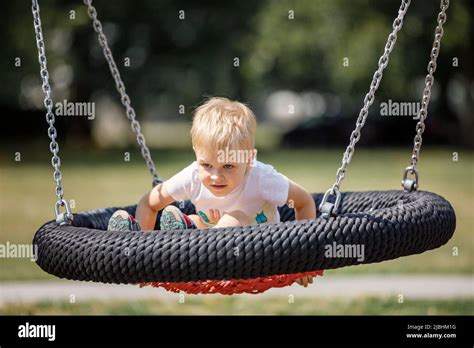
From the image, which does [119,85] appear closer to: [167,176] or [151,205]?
[151,205]

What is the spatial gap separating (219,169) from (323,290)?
12.0 ft

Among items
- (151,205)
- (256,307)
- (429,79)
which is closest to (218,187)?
(151,205)

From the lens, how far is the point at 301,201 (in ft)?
11.9

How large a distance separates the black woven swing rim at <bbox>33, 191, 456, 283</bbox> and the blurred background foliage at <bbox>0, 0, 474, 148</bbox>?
1455cm

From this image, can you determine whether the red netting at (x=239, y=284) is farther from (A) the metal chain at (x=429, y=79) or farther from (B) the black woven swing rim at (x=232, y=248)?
(A) the metal chain at (x=429, y=79)

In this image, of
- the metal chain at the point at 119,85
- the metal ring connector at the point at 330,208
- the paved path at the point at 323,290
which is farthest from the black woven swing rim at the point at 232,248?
the paved path at the point at 323,290

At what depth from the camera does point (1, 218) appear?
35.8 feet

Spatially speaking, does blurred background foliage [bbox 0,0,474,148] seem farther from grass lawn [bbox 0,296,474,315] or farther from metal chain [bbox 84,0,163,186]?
metal chain [bbox 84,0,163,186]

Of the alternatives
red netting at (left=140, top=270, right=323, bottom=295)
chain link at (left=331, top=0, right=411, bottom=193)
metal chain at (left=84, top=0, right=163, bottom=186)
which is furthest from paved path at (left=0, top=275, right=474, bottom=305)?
chain link at (left=331, top=0, right=411, bottom=193)

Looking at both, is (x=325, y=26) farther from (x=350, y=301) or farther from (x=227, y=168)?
(x=227, y=168)

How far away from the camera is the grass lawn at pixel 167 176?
813cm

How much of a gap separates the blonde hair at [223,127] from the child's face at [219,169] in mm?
41

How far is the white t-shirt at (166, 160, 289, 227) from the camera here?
352 centimetres

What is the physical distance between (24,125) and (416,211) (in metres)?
19.6
